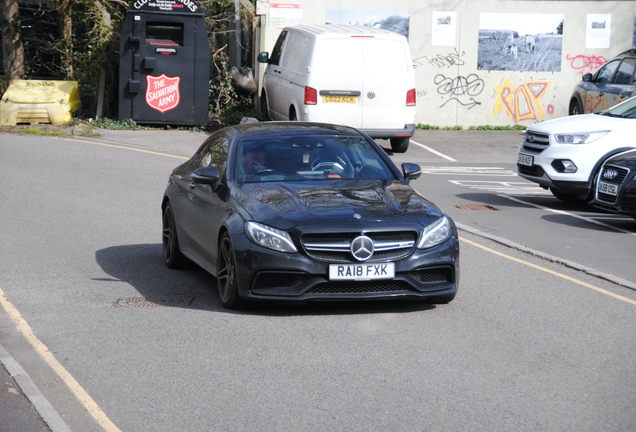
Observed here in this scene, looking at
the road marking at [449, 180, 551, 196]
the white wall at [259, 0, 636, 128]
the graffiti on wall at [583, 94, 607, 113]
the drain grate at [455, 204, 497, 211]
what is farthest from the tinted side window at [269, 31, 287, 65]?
the drain grate at [455, 204, 497, 211]

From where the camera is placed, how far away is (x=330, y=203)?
23.4 ft

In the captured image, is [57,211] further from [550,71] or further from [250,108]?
[550,71]

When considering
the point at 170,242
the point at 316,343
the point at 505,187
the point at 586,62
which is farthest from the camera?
the point at 586,62

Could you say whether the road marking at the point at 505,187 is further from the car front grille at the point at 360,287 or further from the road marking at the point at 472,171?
the car front grille at the point at 360,287

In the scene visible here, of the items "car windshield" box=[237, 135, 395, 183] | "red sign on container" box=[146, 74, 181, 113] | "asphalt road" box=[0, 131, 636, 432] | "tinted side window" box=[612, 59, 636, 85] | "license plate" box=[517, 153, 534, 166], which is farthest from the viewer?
"red sign on container" box=[146, 74, 181, 113]

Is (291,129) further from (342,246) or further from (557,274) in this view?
(557,274)

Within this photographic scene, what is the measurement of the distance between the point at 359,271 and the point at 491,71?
56.4 ft

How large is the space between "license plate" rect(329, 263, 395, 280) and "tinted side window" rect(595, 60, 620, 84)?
1523cm

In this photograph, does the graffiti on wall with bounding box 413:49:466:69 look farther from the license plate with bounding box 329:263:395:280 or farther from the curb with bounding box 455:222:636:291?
the license plate with bounding box 329:263:395:280

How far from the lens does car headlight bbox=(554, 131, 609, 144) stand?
13117 mm

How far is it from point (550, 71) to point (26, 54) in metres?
13.8

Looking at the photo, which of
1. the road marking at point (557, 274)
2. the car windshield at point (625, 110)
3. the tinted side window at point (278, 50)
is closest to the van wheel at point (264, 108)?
the tinted side window at point (278, 50)

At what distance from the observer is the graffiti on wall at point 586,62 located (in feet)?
76.1

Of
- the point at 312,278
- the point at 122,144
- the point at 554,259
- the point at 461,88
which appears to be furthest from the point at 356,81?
the point at 312,278
